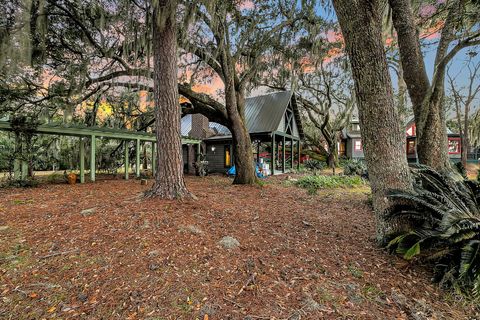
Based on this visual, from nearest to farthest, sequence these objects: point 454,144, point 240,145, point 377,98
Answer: point 377,98
point 240,145
point 454,144

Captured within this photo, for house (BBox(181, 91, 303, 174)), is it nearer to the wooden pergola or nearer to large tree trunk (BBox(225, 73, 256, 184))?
large tree trunk (BBox(225, 73, 256, 184))

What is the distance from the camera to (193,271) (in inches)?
91.1

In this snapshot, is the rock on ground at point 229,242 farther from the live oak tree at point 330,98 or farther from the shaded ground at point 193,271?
the live oak tree at point 330,98

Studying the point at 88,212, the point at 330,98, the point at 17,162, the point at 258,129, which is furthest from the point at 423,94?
the point at 330,98

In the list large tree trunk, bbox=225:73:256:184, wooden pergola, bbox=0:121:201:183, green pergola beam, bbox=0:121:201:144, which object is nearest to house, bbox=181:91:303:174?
large tree trunk, bbox=225:73:256:184

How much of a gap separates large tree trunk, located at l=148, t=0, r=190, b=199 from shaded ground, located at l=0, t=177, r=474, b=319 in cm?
80

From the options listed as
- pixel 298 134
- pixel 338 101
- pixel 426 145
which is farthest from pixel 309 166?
pixel 426 145

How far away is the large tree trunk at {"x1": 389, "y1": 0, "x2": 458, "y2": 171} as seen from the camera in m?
3.64

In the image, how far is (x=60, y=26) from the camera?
23.2ft

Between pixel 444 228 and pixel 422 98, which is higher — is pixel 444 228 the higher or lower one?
the lower one

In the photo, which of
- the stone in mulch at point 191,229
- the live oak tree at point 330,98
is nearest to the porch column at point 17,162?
the stone in mulch at point 191,229

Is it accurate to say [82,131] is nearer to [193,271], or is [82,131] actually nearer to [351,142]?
[193,271]

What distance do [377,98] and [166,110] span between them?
11.8ft

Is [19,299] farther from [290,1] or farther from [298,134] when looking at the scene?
[298,134]
